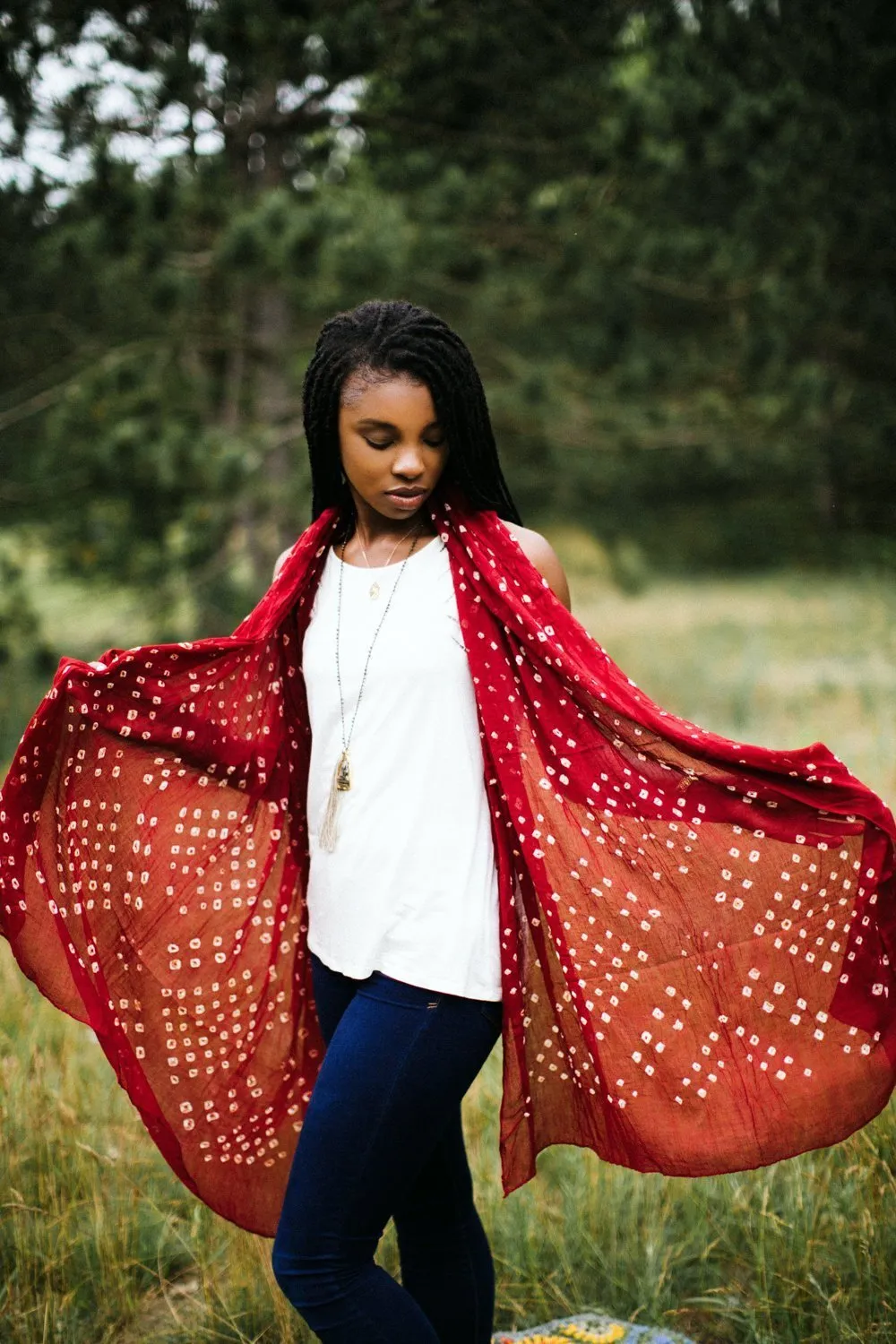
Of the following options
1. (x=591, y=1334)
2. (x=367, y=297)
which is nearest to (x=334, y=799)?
(x=591, y=1334)

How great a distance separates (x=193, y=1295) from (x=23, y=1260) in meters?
0.40

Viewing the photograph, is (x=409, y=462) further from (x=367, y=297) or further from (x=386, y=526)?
(x=367, y=297)

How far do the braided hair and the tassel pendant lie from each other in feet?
1.73

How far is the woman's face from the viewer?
6.73ft

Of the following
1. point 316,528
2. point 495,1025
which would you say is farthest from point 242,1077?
point 316,528

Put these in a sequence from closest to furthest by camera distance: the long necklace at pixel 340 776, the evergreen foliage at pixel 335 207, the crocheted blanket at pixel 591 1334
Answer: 1. the long necklace at pixel 340 776
2. the crocheted blanket at pixel 591 1334
3. the evergreen foliage at pixel 335 207

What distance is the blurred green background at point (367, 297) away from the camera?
9.43ft

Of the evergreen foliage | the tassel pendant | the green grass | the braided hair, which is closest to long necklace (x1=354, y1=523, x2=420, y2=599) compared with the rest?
the braided hair

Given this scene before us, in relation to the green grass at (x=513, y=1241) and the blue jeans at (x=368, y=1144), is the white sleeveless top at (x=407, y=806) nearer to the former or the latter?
the blue jeans at (x=368, y=1144)

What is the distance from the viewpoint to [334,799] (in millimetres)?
2053

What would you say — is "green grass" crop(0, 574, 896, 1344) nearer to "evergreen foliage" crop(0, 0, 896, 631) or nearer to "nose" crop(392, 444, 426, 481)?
"nose" crop(392, 444, 426, 481)

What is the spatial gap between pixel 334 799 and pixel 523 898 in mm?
380

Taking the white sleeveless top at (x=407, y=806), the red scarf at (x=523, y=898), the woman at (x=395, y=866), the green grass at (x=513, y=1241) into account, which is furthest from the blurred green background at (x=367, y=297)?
the white sleeveless top at (x=407, y=806)

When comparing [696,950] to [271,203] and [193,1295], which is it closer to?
[193,1295]
